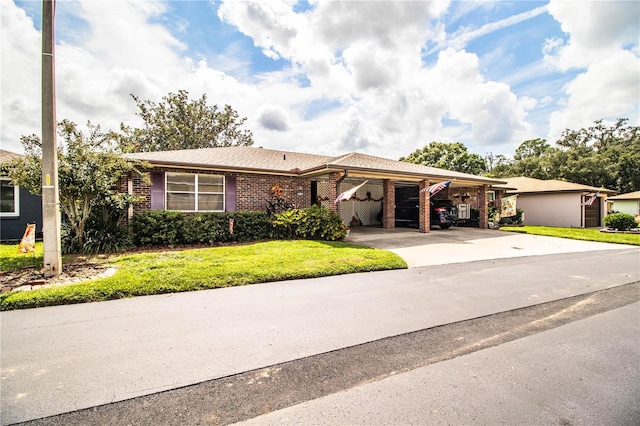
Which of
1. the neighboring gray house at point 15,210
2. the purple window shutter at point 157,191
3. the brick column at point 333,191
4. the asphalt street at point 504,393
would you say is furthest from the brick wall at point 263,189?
the asphalt street at point 504,393

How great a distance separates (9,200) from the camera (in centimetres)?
1090

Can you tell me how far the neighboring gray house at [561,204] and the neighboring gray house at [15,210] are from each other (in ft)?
78.9

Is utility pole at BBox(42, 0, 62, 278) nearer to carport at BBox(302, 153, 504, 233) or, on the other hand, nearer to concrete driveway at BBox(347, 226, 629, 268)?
carport at BBox(302, 153, 504, 233)

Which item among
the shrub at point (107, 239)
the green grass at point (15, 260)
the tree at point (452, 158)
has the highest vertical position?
the tree at point (452, 158)

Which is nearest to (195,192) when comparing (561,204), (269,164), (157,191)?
(157,191)

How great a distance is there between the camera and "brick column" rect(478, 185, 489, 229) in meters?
17.1

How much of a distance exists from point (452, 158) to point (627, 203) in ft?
55.6

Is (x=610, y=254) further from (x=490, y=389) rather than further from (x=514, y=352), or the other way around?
(x=490, y=389)

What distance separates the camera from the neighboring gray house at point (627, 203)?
89.2 feet

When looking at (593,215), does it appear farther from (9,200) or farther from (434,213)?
(9,200)

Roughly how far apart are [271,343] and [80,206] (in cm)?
843

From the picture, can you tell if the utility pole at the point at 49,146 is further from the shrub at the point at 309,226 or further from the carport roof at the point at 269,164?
the shrub at the point at 309,226

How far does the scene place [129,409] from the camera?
2.18m

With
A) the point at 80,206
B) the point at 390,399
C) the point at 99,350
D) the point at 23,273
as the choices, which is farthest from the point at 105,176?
the point at 390,399
